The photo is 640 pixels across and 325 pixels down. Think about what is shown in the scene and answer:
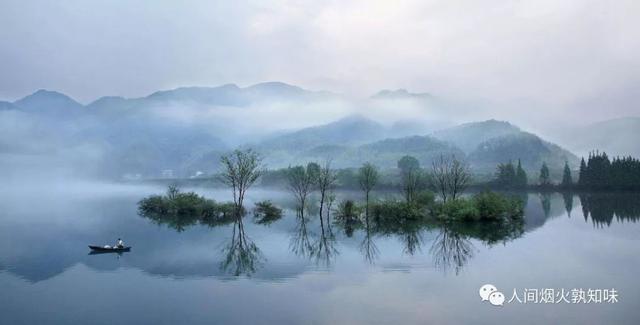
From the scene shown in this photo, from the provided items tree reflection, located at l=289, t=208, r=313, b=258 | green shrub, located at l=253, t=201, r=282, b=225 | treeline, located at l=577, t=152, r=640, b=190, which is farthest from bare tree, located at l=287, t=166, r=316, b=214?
treeline, located at l=577, t=152, r=640, b=190

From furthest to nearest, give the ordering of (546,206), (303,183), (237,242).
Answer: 1. (546,206)
2. (303,183)
3. (237,242)

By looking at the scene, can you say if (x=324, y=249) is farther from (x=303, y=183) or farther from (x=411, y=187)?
(x=303, y=183)

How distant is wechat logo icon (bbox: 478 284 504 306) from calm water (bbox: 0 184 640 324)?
12.8 inches

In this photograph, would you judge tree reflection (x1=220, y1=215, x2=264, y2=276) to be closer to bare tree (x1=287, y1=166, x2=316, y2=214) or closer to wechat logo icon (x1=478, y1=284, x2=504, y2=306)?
wechat logo icon (x1=478, y1=284, x2=504, y2=306)

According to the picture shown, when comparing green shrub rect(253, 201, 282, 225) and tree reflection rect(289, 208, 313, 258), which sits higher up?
green shrub rect(253, 201, 282, 225)

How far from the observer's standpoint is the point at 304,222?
4834cm

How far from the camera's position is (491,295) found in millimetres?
18500

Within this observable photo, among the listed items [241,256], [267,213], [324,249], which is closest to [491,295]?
[324,249]

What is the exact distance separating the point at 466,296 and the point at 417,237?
53.0 ft

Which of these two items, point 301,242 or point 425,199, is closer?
point 301,242

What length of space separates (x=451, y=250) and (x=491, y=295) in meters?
10.4

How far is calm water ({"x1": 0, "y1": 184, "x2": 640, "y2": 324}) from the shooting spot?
1650 cm

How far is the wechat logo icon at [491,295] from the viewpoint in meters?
17.8

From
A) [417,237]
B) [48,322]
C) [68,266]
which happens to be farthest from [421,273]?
[68,266]
